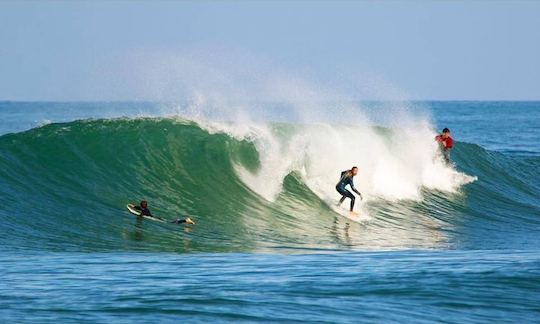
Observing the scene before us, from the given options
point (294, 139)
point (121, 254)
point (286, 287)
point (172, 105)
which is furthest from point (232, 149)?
point (286, 287)

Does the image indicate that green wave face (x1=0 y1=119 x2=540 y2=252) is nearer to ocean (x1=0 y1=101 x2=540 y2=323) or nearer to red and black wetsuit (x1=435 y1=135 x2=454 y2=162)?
ocean (x1=0 y1=101 x2=540 y2=323)

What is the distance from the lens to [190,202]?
19547mm

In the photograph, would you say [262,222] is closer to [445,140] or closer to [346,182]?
[346,182]

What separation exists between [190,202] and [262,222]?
5.29 feet

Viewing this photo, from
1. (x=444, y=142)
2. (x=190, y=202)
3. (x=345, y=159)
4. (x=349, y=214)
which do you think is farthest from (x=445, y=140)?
(x=190, y=202)

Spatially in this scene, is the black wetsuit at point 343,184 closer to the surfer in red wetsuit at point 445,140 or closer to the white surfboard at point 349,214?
the white surfboard at point 349,214

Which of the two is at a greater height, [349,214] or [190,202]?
[349,214]

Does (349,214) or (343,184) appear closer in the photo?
(343,184)

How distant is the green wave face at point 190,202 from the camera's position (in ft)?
54.2

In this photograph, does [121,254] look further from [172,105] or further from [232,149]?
[172,105]

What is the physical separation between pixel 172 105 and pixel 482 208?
7.46m

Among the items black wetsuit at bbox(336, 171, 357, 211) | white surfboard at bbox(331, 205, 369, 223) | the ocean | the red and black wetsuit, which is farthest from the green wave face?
the red and black wetsuit

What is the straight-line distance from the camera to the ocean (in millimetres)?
11352

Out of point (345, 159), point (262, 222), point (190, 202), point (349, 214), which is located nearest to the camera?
point (262, 222)
